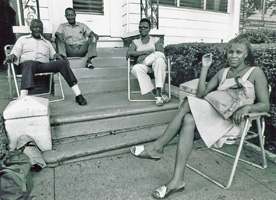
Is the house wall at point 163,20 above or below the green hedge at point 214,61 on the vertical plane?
above

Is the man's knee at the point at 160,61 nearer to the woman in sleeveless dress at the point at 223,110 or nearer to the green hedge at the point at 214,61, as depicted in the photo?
the green hedge at the point at 214,61

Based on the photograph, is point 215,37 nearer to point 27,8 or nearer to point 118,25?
point 118,25

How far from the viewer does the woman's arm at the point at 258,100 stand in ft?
6.13

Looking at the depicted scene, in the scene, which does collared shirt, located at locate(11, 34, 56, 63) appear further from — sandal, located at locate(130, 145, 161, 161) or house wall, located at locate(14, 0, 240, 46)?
sandal, located at locate(130, 145, 161, 161)

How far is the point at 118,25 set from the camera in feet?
19.1

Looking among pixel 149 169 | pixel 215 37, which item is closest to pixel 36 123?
pixel 149 169

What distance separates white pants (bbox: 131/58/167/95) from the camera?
337 centimetres

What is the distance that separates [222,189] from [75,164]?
1.55m

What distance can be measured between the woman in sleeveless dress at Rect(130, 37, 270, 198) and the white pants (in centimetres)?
134

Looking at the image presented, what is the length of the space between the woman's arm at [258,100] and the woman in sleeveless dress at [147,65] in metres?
1.44

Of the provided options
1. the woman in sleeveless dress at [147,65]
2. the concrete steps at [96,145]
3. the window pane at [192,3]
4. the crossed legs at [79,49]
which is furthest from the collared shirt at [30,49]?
the window pane at [192,3]

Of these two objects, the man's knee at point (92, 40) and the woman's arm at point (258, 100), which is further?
the man's knee at point (92, 40)

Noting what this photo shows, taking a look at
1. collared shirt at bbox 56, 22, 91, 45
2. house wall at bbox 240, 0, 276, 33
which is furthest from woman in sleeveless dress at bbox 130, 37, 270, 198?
house wall at bbox 240, 0, 276, 33

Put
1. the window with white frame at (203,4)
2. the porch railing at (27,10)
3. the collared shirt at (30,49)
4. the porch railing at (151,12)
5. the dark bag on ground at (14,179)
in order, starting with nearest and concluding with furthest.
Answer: the dark bag on ground at (14,179), the collared shirt at (30,49), the porch railing at (27,10), the porch railing at (151,12), the window with white frame at (203,4)
